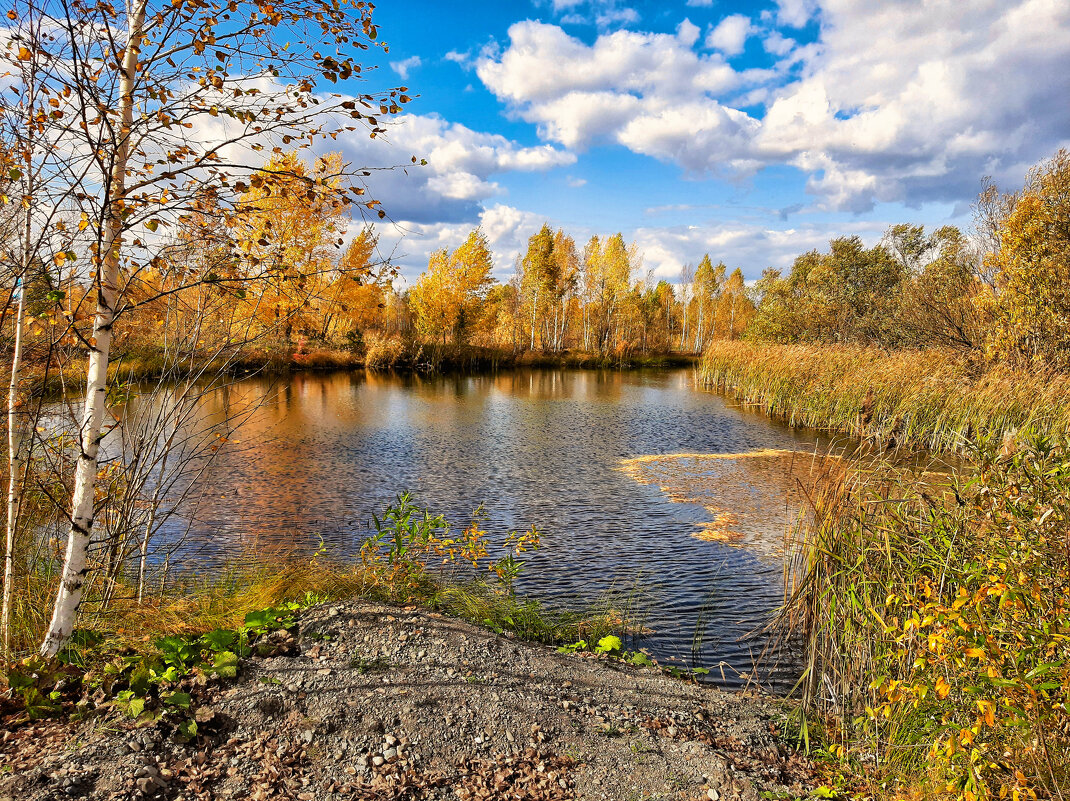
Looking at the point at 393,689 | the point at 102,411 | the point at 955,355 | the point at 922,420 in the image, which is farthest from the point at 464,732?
the point at 955,355

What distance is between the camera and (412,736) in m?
3.29

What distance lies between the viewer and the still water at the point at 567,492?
6.98 m

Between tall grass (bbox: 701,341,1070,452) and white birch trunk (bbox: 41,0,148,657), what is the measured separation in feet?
31.6

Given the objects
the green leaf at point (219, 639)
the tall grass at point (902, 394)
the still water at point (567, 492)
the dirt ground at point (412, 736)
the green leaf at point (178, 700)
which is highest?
the tall grass at point (902, 394)

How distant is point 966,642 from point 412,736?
2.77m

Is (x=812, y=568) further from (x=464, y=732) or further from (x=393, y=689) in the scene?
(x=393, y=689)

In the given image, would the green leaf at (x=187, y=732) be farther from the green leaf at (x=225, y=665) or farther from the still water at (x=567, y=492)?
the still water at (x=567, y=492)

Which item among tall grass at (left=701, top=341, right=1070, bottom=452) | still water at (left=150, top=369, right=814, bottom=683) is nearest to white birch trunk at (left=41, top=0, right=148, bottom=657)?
still water at (left=150, top=369, right=814, bottom=683)

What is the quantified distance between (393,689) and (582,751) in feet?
3.75

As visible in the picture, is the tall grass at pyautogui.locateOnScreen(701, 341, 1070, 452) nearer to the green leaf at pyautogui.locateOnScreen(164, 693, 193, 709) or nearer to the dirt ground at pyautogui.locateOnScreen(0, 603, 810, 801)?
the dirt ground at pyautogui.locateOnScreen(0, 603, 810, 801)

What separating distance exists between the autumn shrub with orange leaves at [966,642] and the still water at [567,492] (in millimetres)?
1439

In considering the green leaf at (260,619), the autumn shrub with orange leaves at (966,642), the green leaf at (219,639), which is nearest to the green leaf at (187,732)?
the green leaf at (219,639)

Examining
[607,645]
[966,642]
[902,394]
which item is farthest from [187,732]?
[902,394]

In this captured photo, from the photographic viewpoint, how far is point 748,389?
25.5 metres
